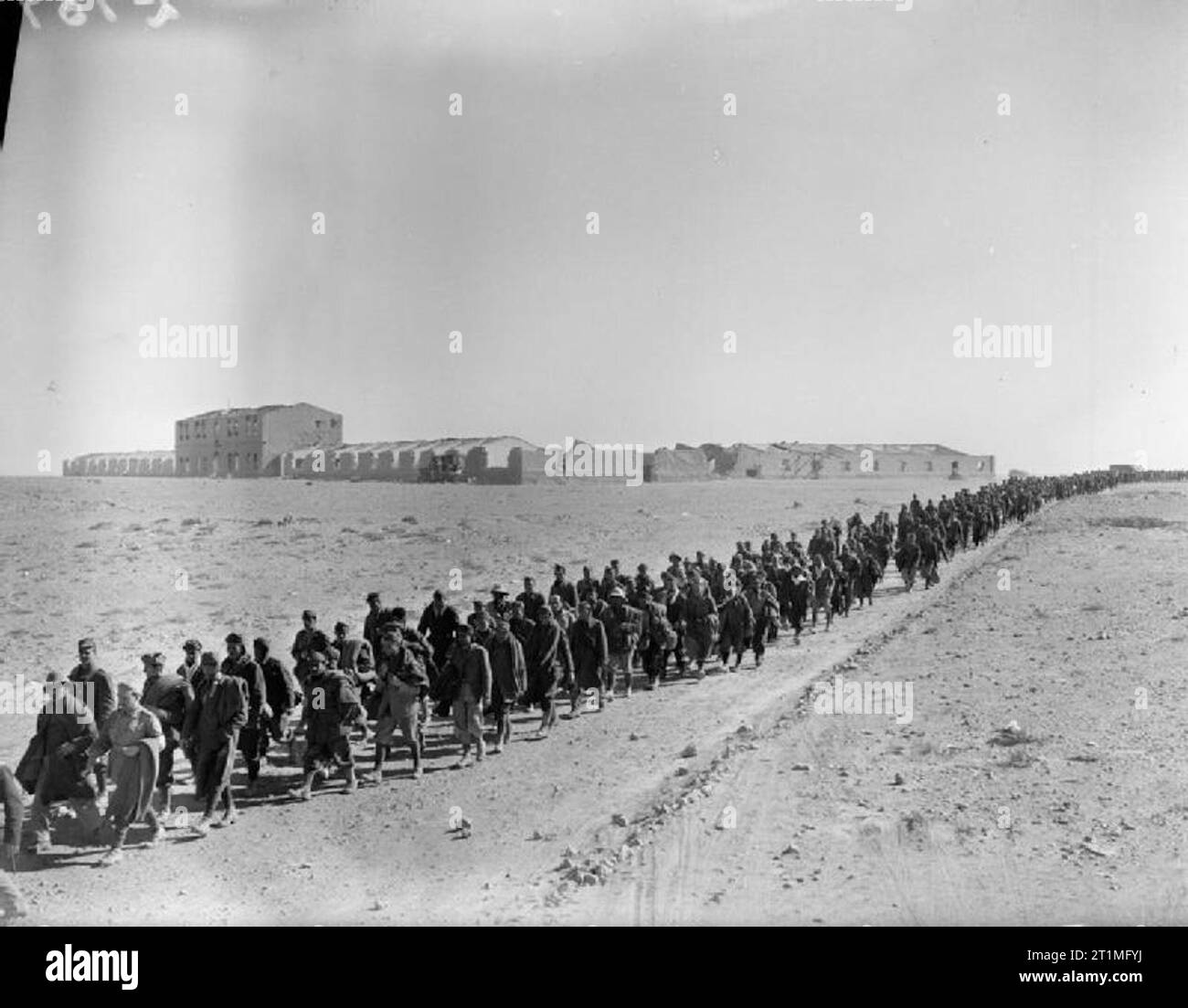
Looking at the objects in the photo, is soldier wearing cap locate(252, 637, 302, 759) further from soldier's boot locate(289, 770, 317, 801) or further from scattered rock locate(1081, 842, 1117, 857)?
scattered rock locate(1081, 842, 1117, 857)

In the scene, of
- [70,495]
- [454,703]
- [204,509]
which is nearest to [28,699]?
[454,703]

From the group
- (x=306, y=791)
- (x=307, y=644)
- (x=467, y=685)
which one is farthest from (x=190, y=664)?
(x=467, y=685)

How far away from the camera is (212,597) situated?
20578mm

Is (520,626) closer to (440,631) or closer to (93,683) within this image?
(440,631)

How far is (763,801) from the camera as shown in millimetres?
8891

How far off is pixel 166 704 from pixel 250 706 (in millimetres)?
727

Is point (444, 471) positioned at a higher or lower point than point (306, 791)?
higher

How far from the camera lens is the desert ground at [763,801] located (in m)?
7.38

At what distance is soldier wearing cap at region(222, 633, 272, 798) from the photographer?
30.1 feet

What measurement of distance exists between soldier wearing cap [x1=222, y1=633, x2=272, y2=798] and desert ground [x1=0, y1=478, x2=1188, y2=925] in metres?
0.47

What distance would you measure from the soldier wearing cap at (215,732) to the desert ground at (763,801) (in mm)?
343
